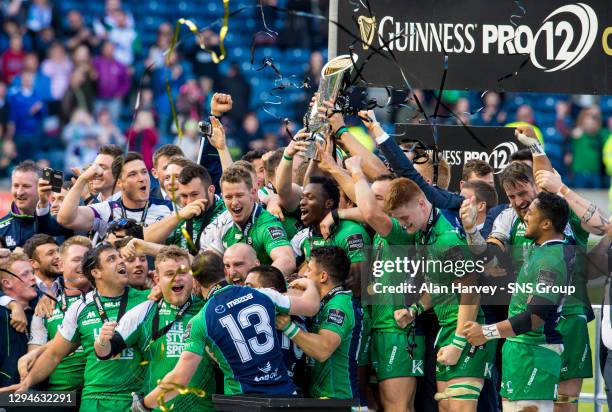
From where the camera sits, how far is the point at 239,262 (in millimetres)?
7457

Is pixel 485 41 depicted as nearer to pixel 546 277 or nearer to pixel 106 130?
pixel 546 277

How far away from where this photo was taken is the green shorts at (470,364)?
7.60m

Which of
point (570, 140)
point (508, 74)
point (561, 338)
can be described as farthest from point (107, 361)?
point (570, 140)

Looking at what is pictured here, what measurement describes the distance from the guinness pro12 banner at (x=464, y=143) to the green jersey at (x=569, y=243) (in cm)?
115

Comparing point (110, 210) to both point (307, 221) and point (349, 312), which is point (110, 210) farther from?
point (349, 312)

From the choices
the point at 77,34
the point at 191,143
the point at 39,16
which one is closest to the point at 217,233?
the point at 191,143

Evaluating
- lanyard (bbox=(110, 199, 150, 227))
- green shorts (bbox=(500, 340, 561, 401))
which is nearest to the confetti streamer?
green shorts (bbox=(500, 340, 561, 401))

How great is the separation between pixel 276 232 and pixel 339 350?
1.07m

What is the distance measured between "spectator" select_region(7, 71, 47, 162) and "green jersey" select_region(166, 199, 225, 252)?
13.2 meters

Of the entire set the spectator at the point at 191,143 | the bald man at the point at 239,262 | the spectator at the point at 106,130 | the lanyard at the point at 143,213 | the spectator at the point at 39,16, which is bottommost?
the bald man at the point at 239,262

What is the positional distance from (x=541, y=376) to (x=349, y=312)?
1310 millimetres

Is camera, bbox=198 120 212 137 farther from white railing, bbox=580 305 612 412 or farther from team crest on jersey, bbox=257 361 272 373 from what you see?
white railing, bbox=580 305 612 412

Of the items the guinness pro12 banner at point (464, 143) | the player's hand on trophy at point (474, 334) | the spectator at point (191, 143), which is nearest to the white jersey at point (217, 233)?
the guinness pro12 banner at point (464, 143)

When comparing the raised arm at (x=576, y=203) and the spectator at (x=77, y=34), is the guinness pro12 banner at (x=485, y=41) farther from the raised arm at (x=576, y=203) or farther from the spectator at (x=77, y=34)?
the spectator at (x=77, y=34)
